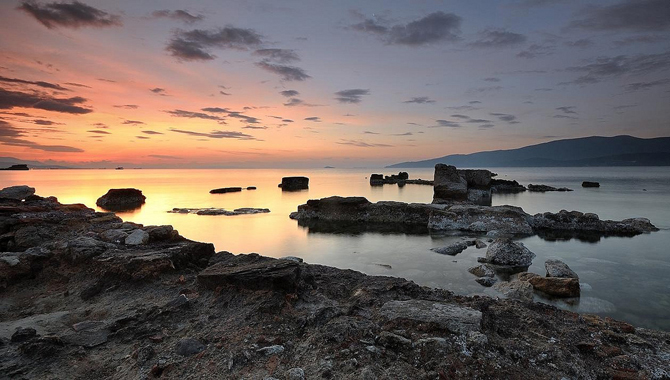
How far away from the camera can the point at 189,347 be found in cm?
442

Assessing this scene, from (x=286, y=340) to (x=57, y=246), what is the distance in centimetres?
802

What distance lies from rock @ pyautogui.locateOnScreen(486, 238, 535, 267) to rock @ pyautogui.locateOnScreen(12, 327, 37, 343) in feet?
37.3

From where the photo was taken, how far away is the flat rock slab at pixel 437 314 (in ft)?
14.8

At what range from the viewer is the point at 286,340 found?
15.1 ft

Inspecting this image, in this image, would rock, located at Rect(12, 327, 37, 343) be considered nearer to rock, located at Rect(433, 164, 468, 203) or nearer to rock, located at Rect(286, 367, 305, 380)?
rock, located at Rect(286, 367, 305, 380)

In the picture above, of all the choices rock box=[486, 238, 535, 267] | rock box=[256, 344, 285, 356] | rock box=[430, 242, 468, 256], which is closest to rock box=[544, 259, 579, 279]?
rock box=[486, 238, 535, 267]

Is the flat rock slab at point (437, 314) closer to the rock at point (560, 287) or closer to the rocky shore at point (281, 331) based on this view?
the rocky shore at point (281, 331)

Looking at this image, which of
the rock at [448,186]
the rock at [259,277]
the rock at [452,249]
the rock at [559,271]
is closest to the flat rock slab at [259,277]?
the rock at [259,277]

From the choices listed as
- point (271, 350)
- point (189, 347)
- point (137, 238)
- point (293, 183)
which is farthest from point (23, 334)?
point (293, 183)

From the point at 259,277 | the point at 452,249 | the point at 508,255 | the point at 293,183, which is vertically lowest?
the point at 452,249

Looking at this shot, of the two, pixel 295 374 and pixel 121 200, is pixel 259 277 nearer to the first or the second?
pixel 295 374

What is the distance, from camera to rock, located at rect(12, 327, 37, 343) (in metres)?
4.57

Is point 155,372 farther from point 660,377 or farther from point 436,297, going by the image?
point 660,377

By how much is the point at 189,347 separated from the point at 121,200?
113 feet
